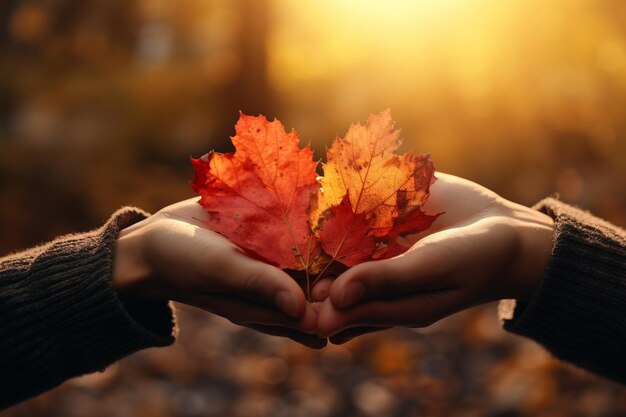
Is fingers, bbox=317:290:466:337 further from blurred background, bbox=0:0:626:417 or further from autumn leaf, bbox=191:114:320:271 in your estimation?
blurred background, bbox=0:0:626:417

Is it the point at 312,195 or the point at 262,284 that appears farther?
the point at 312,195

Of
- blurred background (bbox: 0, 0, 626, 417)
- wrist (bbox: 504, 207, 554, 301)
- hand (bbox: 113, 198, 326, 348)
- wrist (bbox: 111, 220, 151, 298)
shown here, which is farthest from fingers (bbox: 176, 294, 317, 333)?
blurred background (bbox: 0, 0, 626, 417)

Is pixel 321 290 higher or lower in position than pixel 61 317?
higher

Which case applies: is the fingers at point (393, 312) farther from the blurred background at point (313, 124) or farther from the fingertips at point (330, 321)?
the blurred background at point (313, 124)

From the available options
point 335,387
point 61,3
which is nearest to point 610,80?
point 335,387

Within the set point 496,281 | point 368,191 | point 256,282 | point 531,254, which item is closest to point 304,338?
point 256,282

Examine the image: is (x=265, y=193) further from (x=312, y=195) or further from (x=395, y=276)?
(x=395, y=276)
